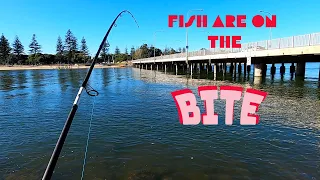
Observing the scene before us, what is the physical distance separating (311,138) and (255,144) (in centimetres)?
253

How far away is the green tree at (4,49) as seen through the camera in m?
142

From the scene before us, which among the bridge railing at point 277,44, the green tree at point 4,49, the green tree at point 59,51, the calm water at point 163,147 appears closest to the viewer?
the calm water at point 163,147

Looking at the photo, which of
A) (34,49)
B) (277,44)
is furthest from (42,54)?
(277,44)

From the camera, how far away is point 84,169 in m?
7.10

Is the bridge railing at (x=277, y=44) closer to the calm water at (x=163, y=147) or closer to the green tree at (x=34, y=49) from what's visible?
the calm water at (x=163, y=147)

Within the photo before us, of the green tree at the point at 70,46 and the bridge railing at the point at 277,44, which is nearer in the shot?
the bridge railing at the point at 277,44

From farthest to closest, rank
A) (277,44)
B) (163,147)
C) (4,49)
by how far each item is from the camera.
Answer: (4,49)
(277,44)
(163,147)

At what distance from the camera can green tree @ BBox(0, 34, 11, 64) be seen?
465 feet

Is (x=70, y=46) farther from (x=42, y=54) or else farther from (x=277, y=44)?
(x=277, y=44)

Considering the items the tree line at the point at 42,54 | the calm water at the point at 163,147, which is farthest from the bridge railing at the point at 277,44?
the tree line at the point at 42,54

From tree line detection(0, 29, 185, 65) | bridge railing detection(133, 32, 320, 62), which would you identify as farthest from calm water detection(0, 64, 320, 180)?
tree line detection(0, 29, 185, 65)

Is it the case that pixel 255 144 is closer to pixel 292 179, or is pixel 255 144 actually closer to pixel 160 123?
pixel 292 179

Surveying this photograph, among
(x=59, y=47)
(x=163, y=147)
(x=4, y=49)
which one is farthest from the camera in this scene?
→ (x=59, y=47)

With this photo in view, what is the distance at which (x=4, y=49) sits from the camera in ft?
466
